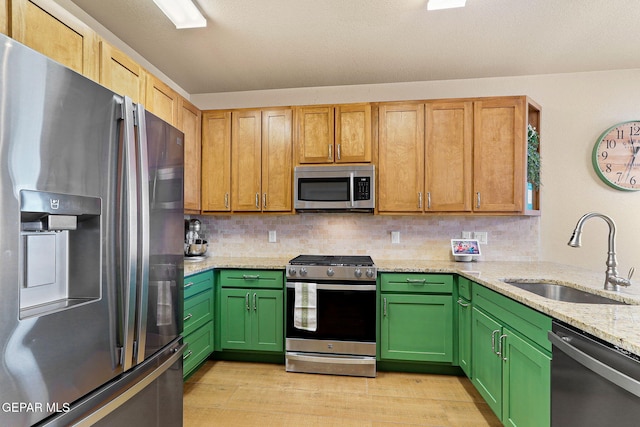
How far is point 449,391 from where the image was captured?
241 centimetres

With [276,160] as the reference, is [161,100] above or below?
above

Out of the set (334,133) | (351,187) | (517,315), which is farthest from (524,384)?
(334,133)

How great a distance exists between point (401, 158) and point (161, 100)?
203 cm

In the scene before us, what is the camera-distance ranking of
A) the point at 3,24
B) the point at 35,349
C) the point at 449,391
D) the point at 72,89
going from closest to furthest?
1. the point at 35,349
2. the point at 72,89
3. the point at 3,24
4. the point at 449,391

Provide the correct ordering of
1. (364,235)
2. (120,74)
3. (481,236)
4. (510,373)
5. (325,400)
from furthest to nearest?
(364,235), (481,236), (325,400), (120,74), (510,373)

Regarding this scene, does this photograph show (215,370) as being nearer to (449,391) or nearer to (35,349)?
(449,391)

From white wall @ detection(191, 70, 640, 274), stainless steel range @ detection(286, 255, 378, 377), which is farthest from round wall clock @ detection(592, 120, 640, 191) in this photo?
stainless steel range @ detection(286, 255, 378, 377)

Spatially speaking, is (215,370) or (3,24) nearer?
(3,24)

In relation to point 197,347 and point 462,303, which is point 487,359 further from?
point 197,347

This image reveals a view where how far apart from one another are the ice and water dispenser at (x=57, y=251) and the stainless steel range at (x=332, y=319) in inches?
68.8

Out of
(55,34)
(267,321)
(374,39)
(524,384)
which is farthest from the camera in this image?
(267,321)

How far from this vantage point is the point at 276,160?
3.04 meters

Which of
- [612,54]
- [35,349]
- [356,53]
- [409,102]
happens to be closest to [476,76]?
[409,102]

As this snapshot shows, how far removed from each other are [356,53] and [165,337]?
241 cm
